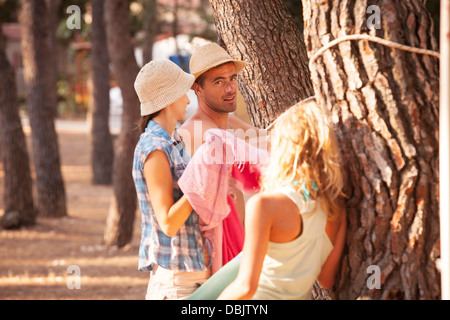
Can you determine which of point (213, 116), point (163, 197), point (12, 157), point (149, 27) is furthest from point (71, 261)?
point (149, 27)

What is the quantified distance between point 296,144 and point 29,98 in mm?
8349

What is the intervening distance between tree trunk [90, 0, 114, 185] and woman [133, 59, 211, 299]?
10.5 meters

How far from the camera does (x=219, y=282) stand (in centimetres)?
244

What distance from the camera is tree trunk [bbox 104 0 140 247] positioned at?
839 cm

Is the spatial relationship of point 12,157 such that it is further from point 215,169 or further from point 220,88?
point 215,169

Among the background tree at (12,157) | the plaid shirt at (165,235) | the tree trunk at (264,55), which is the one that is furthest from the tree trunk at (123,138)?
the plaid shirt at (165,235)

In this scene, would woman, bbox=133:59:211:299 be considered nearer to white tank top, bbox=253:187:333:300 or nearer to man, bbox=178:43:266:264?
white tank top, bbox=253:187:333:300

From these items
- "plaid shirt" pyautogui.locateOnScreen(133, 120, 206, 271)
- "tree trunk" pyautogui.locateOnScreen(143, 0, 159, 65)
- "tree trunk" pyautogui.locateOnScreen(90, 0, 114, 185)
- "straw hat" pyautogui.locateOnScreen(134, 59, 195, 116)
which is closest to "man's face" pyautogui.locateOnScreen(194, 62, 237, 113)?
"straw hat" pyautogui.locateOnScreen(134, 59, 195, 116)

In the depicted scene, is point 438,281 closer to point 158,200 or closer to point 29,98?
point 158,200

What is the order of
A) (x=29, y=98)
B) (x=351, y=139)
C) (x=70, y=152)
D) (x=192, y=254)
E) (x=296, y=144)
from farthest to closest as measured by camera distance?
(x=70, y=152)
(x=29, y=98)
(x=192, y=254)
(x=351, y=139)
(x=296, y=144)

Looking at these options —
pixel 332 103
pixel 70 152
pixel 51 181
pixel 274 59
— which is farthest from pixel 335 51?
pixel 70 152

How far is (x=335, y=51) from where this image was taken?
2.49 metres

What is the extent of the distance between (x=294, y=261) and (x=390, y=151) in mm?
528

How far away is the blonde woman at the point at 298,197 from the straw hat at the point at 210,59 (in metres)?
1.27
